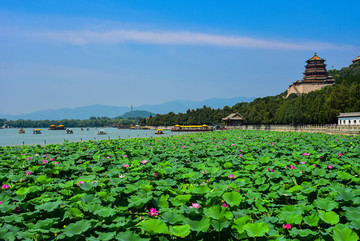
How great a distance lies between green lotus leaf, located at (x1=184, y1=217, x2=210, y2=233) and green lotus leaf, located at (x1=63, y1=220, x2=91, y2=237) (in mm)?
1052

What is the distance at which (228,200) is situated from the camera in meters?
3.55

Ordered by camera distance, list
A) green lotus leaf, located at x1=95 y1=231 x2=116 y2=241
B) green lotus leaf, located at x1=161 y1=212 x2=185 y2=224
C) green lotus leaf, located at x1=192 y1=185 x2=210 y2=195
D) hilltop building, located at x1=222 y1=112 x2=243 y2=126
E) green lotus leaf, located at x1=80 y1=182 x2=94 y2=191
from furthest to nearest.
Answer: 1. hilltop building, located at x1=222 y1=112 x2=243 y2=126
2. green lotus leaf, located at x1=80 y1=182 x2=94 y2=191
3. green lotus leaf, located at x1=192 y1=185 x2=210 y2=195
4. green lotus leaf, located at x1=161 y1=212 x2=185 y2=224
5. green lotus leaf, located at x1=95 y1=231 x2=116 y2=241

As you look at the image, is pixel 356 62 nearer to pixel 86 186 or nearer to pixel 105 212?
pixel 86 186

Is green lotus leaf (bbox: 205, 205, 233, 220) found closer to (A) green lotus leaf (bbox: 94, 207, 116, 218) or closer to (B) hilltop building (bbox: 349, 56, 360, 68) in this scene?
(A) green lotus leaf (bbox: 94, 207, 116, 218)

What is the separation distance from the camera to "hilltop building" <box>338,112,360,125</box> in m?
36.8

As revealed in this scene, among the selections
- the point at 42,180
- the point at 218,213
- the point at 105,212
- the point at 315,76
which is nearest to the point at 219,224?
the point at 218,213

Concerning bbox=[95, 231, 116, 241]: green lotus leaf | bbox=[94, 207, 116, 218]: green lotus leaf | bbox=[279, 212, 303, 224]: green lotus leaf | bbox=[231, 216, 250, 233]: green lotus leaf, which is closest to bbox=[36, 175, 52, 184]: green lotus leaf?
bbox=[94, 207, 116, 218]: green lotus leaf

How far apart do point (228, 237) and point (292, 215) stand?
2.52ft

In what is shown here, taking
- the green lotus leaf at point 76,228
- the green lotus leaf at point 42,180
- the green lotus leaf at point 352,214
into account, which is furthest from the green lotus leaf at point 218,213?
the green lotus leaf at point 42,180

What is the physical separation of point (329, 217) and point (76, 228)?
9.10 ft

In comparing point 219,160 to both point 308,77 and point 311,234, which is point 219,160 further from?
point 308,77

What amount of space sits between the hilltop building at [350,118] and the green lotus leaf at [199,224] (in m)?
40.5

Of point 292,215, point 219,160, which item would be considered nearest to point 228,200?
point 292,215

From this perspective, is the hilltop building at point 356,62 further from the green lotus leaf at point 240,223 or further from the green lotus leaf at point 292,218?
the green lotus leaf at point 240,223
